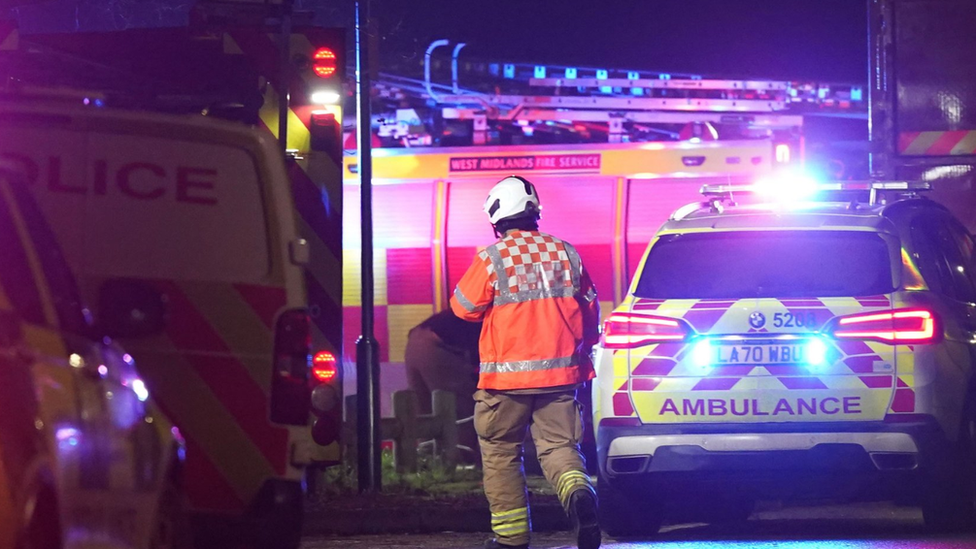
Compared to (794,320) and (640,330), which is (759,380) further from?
(640,330)

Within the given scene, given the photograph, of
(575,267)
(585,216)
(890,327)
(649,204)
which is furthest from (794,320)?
(585,216)

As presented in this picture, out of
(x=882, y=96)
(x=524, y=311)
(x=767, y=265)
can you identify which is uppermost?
(x=882, y=96)

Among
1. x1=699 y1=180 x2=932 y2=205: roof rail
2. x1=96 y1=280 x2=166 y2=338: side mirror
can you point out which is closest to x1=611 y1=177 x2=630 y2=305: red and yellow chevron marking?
x1=699 y1=180 x2=932 y2=205: roof rail

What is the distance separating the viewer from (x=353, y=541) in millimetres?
8781

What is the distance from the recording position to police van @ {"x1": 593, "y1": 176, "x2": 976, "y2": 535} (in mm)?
7742

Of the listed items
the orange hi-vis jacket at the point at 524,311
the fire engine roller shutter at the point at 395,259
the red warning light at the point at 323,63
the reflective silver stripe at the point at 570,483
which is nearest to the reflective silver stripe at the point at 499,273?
the orange hi-vis jacket at the point at 524,311

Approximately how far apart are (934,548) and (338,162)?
134 inches

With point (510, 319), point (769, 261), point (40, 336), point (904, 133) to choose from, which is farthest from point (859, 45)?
point (40, 336)

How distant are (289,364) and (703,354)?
2.12 metres

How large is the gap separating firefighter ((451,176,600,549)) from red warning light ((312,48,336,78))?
165 centimetres

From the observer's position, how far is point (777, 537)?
27.3 ft

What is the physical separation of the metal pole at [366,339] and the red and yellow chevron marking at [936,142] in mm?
3855

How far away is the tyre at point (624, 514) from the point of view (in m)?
8.41

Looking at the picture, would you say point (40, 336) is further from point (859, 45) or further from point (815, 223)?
point (859, 45)
